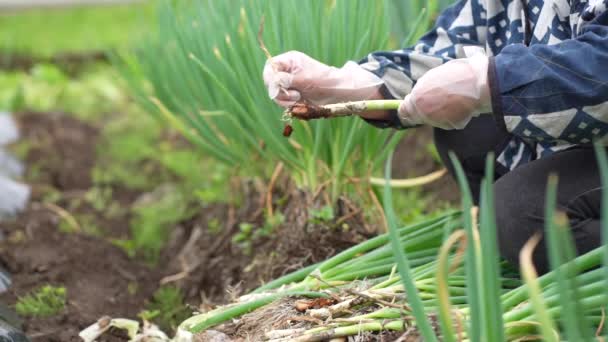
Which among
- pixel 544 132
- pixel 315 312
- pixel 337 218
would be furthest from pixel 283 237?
pixel 544 132

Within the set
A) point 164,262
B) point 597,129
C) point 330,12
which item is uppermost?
point 330,12

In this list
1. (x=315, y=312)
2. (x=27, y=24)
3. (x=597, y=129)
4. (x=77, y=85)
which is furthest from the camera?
(x=27, y=24)

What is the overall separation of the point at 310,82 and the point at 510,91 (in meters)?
0.37

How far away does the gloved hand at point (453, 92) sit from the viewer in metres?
1.29

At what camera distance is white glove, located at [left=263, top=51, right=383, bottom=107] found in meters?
1.51

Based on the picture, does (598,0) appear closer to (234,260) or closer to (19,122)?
(234,260)

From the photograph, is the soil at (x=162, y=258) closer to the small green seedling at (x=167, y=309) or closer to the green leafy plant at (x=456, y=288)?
the small green seedling at (x=167, y=309)

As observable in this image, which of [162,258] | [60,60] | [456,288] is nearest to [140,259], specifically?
[162,258]

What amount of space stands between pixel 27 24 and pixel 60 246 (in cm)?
388

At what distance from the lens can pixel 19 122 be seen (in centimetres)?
350

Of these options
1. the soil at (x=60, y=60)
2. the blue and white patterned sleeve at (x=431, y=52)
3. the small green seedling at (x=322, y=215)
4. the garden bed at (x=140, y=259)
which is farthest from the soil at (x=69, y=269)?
the soil at (x=60, y=60)

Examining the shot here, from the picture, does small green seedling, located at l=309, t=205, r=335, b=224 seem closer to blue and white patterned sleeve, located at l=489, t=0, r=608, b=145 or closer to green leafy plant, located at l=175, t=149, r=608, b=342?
green leafy plant, located at l=175, t=149, r=608, b=342

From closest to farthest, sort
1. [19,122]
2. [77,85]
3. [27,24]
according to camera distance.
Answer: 1. [19,122]
2. [77,85]
3. [27,24]

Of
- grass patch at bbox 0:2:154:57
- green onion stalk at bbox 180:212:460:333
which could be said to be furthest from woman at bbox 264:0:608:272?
grass patch at bbox 0:2:154:57
